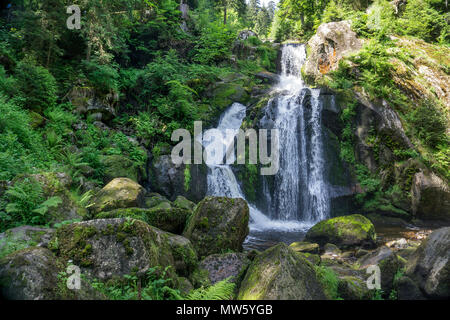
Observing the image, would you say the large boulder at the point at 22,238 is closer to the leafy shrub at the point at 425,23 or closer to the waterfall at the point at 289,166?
the waterfall at the point at 289,166

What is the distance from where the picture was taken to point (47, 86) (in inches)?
341

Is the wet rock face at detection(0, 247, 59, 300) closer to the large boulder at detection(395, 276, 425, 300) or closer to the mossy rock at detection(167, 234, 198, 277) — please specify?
the mossy rock at detection(167, 234, 198, 277)

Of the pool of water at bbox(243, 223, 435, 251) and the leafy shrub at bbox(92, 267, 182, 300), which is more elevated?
the leafy shrub at bbox(92, 267, 182, 300)

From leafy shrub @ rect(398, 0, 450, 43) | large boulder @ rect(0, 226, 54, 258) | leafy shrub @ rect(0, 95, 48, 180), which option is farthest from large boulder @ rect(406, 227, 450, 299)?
leafy shrub @ rect(398, 0, 450, 43)

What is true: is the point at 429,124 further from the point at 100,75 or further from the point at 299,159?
the point at 100,75

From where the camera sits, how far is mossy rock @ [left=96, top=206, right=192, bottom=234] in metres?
5.15

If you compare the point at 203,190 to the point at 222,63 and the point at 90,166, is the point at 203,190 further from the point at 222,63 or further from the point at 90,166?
the point at 222,63

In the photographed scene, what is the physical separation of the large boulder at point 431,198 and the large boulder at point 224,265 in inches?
401

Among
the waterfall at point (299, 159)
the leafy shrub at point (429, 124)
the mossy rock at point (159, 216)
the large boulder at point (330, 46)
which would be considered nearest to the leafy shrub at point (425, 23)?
the large boulder at point (330, 46)

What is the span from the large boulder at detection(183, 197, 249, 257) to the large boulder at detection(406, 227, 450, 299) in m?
3.45

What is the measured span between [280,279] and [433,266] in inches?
124

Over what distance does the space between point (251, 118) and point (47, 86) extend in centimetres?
965

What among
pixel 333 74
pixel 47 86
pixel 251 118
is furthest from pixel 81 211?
pixel 333 74

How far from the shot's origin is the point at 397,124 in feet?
40.1
